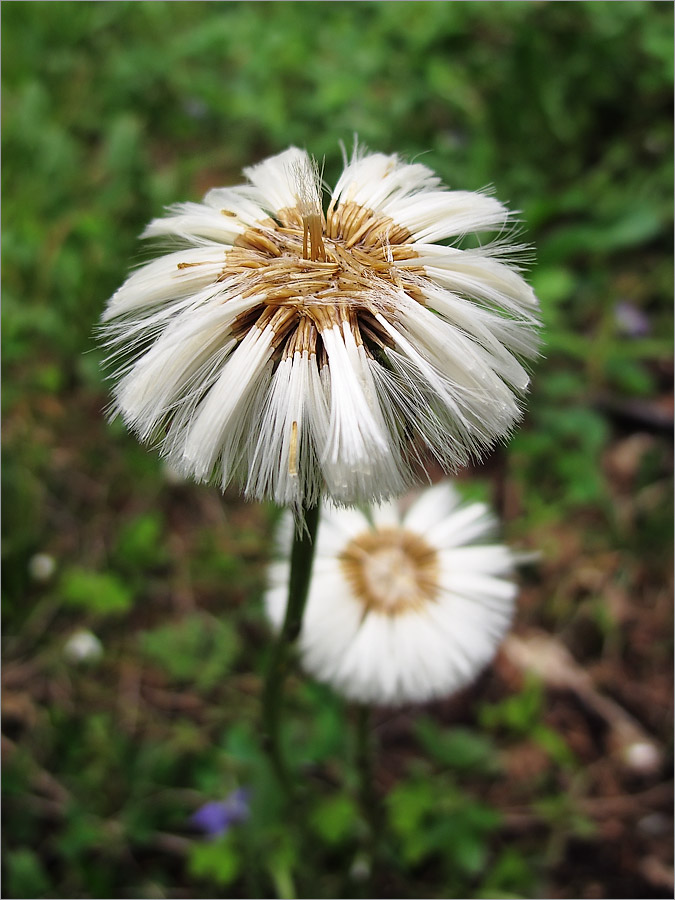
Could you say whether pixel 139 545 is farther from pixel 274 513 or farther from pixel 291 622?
pixel 291 622

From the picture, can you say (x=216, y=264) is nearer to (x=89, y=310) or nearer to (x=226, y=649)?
(x=226, y=649)

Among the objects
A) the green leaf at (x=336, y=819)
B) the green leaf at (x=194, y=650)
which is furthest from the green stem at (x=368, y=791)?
the green leaf at (x=194, y=650)

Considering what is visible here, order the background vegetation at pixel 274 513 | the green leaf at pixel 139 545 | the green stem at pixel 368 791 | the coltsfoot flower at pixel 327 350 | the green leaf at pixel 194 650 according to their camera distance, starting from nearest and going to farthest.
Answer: the coltsfoot flower at pixel 327 350, the green stem at pixel 368 791, the background vegetation at pixel 274 513, the green leaf at pixel 194 650, the green leaf at pixel 139 545

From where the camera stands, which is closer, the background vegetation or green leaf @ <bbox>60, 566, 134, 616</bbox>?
the background vegetation

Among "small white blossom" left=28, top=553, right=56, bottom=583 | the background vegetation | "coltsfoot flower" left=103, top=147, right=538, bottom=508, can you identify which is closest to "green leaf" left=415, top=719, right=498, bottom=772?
the background vegetation

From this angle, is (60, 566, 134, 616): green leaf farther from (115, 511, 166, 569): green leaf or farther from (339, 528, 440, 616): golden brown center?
(339, 528, 440, 616): golden brown center

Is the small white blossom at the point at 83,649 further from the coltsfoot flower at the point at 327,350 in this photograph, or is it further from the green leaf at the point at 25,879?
the coltsfoot flower at the point at 327,350

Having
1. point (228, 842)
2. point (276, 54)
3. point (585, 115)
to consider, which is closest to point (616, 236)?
point (585, 115)

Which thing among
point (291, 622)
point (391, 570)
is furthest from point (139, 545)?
point (291, 622)
